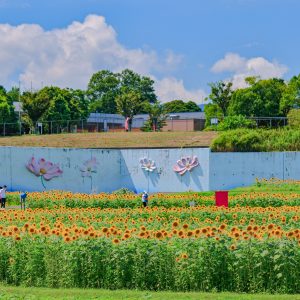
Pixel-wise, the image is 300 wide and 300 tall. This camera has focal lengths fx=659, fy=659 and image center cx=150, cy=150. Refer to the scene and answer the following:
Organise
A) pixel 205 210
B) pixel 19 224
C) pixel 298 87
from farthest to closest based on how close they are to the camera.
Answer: pixel 298 87, pixel 205 210, pixel 19 224

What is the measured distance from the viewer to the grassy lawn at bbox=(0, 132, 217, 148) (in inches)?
1977

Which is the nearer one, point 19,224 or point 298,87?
point 19,224

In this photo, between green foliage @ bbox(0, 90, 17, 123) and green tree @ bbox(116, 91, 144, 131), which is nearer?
green foliage @ bbox(0, 90, 17, 123)

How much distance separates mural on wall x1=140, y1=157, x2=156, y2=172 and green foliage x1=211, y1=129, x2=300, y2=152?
4172mm

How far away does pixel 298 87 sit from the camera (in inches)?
2611

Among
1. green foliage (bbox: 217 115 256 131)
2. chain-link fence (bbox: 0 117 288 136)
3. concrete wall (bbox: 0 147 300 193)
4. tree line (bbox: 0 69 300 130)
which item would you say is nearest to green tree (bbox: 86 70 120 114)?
tree line (bbox: 0 69 300 130)

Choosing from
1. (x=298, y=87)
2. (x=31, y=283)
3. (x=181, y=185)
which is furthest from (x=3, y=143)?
(x=31, y=283)

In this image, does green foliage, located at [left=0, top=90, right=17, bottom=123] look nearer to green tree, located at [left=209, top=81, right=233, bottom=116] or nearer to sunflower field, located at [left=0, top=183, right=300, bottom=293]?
green tree, located at [left=209, top=81, right=233, bottom=116]

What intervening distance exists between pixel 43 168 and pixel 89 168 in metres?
3.88

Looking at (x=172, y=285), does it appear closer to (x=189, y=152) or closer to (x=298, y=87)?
(x=189, y=152)

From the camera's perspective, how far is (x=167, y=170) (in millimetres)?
44031

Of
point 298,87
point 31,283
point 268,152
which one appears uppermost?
point 298,87

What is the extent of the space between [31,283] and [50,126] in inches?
2143

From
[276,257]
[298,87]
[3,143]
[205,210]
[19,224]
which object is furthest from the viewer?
[298,87]
